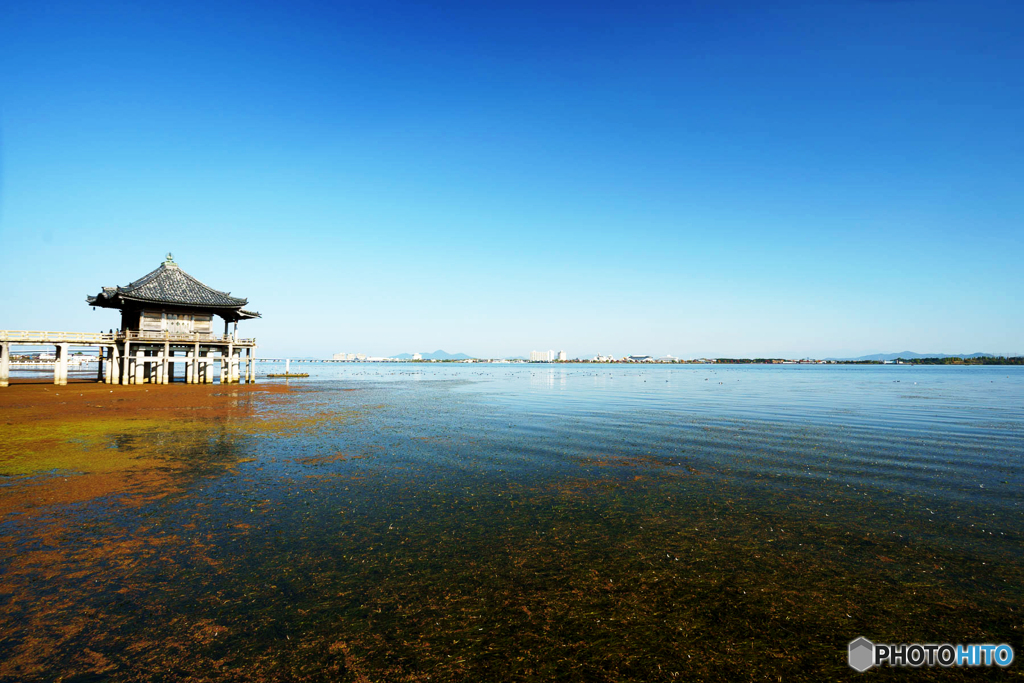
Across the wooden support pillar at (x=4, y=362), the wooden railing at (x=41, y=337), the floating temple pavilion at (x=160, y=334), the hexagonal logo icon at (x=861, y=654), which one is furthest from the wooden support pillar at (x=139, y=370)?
the hexagonal logo icon at (x=861, y=654)

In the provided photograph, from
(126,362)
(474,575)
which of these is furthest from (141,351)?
(474,575)

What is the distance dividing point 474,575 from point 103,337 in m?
63.4

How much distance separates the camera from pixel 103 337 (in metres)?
51.5

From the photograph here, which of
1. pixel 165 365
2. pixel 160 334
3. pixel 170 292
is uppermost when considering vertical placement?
pixel 170 292

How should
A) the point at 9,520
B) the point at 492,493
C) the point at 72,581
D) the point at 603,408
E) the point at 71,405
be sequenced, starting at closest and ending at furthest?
the point at 72,581 → the point at 9,520 → the point at 492,493 → the point at 71,405 → the point at 603,408

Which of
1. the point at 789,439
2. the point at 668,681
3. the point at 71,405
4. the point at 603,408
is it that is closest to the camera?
the point at 668,681

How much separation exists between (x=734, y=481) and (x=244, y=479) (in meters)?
14.7

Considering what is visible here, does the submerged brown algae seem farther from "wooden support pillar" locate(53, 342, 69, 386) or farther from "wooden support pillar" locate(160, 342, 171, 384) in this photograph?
"wooden support pillar" locate(53, 342, 69, 386)

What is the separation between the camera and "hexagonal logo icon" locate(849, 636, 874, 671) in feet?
18.6

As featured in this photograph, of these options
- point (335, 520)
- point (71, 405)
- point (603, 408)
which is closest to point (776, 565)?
point (335, 520)

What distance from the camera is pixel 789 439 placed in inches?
821

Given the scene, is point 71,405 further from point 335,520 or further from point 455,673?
point 455,673

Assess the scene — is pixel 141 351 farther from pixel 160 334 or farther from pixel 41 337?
pixel 41 337

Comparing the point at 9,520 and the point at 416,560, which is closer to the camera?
the point at 416,560
